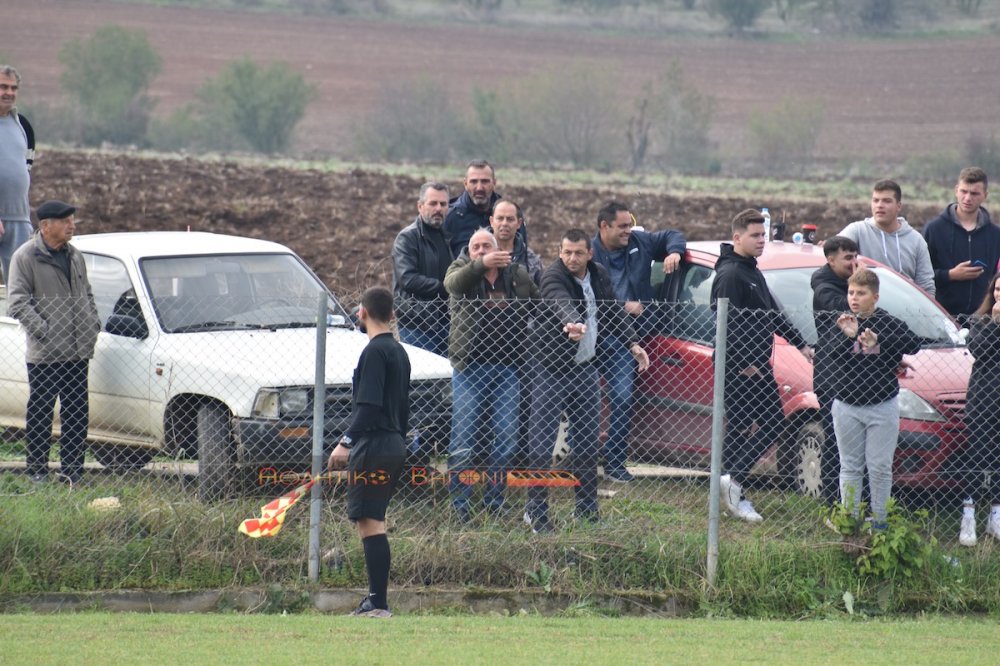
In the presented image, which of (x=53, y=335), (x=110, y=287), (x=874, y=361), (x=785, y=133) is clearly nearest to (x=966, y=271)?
(x=874, y=361)

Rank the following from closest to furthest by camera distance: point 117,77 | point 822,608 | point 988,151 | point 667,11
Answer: point 822,608 < point 988,151 < point 117,77 < point 667,11

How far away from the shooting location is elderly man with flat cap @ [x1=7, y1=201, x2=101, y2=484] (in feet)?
26.5

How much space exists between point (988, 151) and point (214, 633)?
212 feet

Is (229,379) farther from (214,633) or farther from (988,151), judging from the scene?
(988,151)

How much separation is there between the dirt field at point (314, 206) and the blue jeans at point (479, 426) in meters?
11.0

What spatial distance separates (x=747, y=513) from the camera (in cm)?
816

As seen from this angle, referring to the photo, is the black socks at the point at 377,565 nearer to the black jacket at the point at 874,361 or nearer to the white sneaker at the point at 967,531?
the black jacket at the point at 874,361

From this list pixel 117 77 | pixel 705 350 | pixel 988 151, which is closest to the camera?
pixel 705 350

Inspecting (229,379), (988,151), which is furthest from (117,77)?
(229,379)

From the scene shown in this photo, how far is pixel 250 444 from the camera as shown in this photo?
809 cm

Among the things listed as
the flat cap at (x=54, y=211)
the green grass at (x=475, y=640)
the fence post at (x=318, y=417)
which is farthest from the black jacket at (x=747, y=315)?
the flat cap at (x=54, y=211)

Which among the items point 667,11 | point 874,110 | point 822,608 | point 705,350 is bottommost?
point 822,608

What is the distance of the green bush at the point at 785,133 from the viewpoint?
7669 centimetres

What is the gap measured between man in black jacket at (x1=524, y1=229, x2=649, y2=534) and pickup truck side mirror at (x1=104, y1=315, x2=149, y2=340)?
282 centimetres
